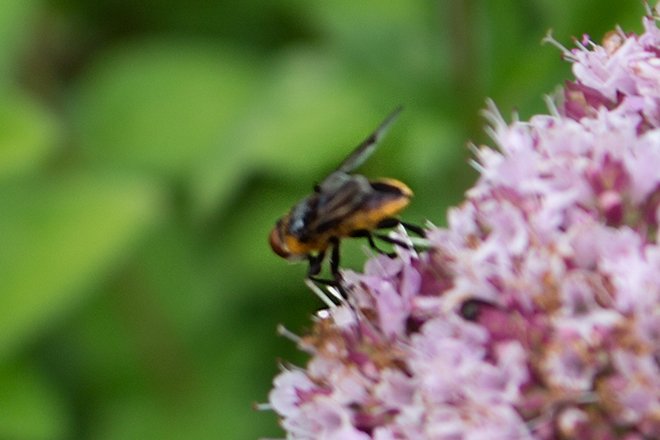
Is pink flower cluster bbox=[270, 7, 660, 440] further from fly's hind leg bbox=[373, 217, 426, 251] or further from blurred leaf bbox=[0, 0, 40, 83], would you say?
blurred leaf bbox=[0, 0, 40, 83]

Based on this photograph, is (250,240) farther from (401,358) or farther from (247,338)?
(401,358)

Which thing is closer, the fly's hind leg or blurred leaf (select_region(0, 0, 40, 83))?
the fly's hind leg

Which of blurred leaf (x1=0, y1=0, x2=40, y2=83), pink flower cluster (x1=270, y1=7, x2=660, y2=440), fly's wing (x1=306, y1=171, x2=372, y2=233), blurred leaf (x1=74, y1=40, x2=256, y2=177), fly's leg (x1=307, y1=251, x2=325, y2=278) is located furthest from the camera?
blurred leaf (x1=74, y1=40, x2=256, y2=177)

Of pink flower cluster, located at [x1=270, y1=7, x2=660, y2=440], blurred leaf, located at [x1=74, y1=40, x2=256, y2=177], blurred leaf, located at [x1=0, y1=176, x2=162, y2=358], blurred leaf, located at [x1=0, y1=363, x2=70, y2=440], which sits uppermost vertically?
blurred leaf, located at [x1=74, y1=40, x2=256, y2=177]

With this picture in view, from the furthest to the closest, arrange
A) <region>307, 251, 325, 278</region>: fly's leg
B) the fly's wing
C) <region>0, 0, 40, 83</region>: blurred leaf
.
→ <region>0, 0, 40, 83</region>: blurred leaf < <region>307, 251, 325, 278</region>: fly's leg < the fly's wing

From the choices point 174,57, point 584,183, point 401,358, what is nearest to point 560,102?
point 584,183

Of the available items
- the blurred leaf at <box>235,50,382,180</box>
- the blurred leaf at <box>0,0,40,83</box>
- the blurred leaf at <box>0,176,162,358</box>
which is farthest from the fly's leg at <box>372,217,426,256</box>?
the blurred leaf at <box>0,0,40,83</box>

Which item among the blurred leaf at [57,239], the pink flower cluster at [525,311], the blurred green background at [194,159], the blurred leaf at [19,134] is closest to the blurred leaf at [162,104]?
the blurred green background at [194,159]
